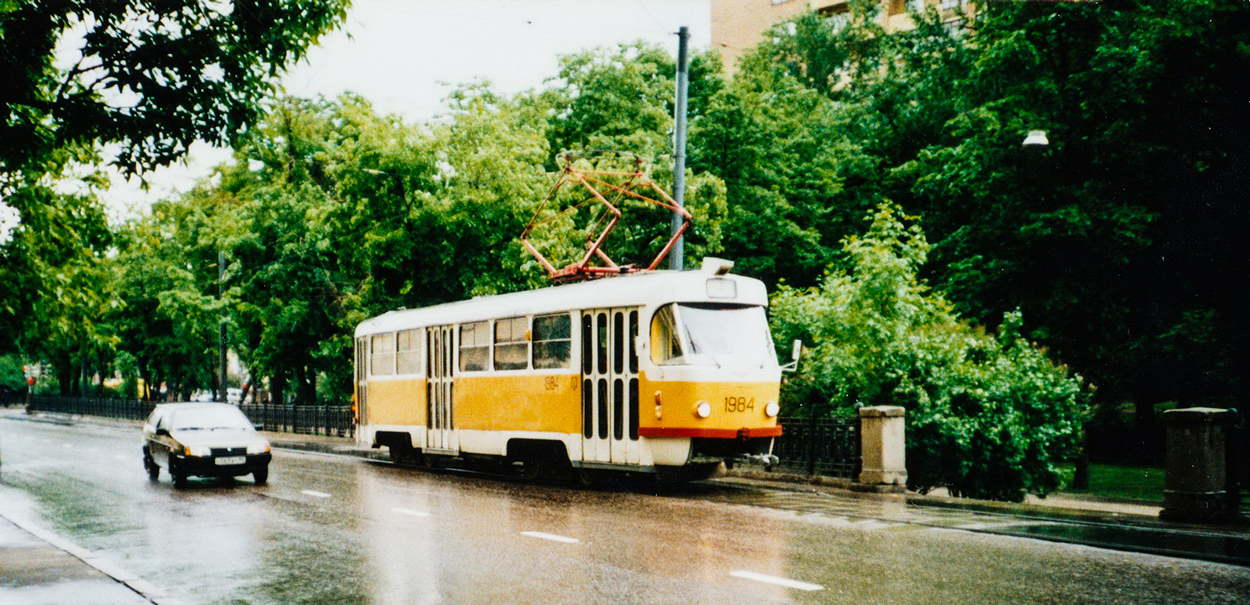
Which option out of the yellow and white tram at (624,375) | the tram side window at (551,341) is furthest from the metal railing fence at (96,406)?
the tram side window at (551,341)

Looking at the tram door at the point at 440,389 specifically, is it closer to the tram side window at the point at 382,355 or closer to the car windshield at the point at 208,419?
the tram side window at the point at 382,355

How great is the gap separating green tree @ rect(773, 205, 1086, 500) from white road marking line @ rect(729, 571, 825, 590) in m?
10.3

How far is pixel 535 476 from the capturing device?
1984 cm

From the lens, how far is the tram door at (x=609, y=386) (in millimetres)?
17047

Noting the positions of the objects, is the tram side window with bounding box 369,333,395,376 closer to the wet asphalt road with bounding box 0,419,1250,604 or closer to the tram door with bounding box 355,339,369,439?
the tram door with bounding box 355,339,369,439

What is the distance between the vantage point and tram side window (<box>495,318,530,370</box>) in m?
19.5

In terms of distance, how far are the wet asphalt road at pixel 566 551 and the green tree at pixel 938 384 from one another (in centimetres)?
351

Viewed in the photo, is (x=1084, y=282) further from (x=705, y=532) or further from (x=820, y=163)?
(x=705, y=532)

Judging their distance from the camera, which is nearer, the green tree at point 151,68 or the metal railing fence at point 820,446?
the green tree at point 151,68

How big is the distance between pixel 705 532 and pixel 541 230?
720 inches

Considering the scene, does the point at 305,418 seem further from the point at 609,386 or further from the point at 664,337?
the point at 664,337

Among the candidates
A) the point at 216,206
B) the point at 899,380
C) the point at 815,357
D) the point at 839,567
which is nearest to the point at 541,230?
the point at 815,357

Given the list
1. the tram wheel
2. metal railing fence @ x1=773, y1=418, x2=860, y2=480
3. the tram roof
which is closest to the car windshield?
the tram roof

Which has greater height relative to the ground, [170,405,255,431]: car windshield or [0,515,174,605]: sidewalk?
[170,405,255,431]: car windshield
